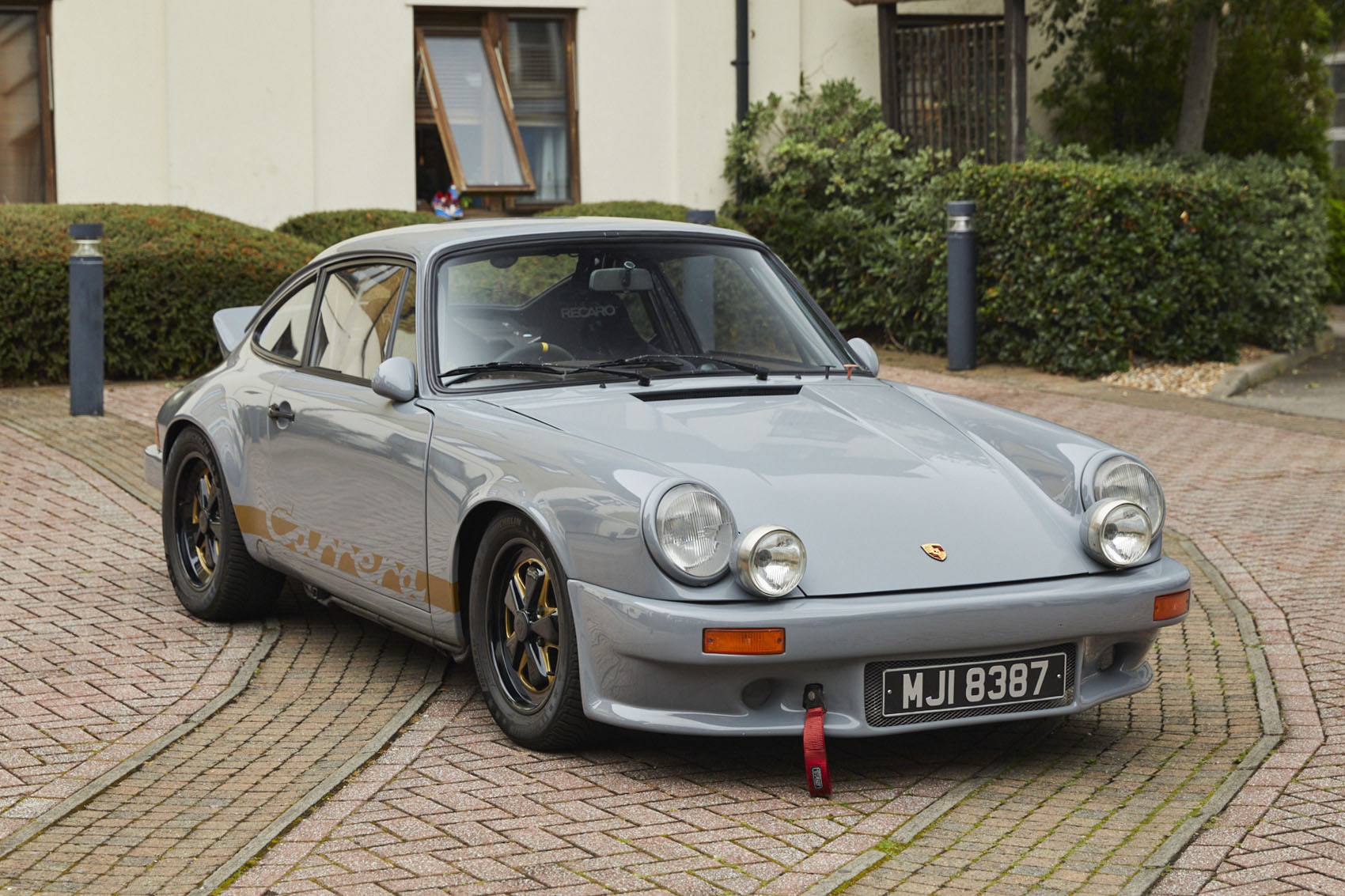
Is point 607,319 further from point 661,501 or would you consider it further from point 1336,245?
point 1336,245

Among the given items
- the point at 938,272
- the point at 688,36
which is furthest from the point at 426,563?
the point at 688,36

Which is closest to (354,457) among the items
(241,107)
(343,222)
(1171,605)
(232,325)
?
(232,325)

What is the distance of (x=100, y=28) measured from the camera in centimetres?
1500

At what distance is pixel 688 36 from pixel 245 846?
1359 cm

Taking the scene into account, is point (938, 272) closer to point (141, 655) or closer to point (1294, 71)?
point (1294, 71)

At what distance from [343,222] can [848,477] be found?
36.2 feet

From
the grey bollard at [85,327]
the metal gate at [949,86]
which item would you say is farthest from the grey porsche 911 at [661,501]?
the metal gate at [949,86]

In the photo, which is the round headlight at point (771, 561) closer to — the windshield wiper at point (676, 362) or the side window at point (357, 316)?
the windshield wiper at point (676, 362)

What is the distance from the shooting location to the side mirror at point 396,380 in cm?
543

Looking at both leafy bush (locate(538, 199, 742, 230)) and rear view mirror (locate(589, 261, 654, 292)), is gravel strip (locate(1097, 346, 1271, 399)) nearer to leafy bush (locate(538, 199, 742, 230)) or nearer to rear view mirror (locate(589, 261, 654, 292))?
leafy bush (locate(538, 199, 742, 230))

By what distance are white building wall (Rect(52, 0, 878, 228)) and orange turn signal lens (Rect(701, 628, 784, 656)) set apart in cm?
1206

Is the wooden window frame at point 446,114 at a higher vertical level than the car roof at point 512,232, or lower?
higher

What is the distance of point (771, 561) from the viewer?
14.6 ft

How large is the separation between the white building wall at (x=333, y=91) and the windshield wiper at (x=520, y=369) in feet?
34.9
